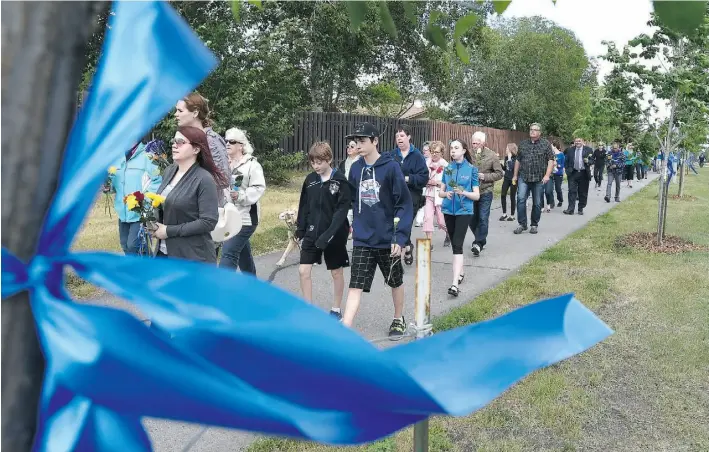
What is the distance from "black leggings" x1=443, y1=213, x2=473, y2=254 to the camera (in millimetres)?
7191

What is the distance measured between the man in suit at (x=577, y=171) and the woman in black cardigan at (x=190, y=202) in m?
11.7

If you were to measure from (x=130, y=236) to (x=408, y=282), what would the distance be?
317cm

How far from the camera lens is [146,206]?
418 cm

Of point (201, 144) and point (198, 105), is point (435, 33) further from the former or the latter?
point (198, 105)

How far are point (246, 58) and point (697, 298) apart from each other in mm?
11681

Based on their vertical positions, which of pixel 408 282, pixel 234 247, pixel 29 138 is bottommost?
pixel 408 282

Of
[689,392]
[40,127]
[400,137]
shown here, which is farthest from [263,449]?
[400,137]

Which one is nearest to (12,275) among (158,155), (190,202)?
(190,202)

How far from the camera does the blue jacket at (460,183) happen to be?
291 inches

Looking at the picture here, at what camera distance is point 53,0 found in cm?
62

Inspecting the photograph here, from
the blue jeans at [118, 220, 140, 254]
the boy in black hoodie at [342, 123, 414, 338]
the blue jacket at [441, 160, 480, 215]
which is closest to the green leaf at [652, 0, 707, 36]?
the boy in black hoodie at [342, 123, 414, 338]

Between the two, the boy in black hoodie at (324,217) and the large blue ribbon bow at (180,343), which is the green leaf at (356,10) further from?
the boy in black hoodie at (324,217)

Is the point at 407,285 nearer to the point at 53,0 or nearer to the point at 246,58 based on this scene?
the point at 53,0

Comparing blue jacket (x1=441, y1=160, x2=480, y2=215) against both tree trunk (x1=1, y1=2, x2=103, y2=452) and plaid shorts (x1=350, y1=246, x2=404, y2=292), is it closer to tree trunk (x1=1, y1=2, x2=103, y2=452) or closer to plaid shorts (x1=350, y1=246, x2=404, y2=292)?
plaid shorts (x1=350, y1=246, x2=404, y2=292)
